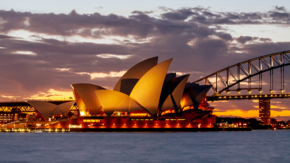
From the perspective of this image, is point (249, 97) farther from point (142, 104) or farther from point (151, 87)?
point (151, 87)

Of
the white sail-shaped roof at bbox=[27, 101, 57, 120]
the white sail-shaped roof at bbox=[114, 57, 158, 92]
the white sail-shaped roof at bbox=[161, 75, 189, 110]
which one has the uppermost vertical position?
the white sail-shaped roof at bbox=[114, 57, 158, 92]

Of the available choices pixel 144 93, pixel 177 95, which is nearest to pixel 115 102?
pixel 144 93

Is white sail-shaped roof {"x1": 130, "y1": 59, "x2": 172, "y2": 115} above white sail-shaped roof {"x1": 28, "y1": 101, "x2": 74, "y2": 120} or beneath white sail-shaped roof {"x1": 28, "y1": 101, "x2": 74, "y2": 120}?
above

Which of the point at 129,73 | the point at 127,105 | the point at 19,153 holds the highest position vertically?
the point at 129,73

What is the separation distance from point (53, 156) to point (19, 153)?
643 centimetres

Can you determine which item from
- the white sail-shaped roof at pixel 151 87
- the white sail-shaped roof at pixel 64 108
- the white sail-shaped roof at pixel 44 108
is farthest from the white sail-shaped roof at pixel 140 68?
the white sail-shaped roof at pixel 44 108

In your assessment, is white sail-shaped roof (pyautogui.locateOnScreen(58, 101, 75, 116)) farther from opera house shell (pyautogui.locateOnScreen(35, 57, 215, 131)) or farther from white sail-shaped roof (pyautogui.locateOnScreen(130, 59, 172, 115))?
white sail-shaped roof (pyautogui.locateOnScreen(130, 59, 172, 115))

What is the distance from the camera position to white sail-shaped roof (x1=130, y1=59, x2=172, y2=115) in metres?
93.8

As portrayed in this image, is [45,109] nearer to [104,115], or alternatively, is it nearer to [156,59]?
[104,115]

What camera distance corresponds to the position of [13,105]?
165500mm

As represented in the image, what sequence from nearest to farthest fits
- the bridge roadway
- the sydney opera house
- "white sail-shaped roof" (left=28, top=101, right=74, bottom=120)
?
the sydney opera house → the bridge roadway → "white sail-shaped roof" (left=28, top=101, right=74, bottom=120)

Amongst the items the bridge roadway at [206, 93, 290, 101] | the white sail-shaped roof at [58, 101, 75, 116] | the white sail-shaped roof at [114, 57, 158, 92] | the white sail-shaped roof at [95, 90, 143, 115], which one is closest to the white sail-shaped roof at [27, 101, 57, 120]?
the white sail-shaped roof at [58, 101, 75, 116]

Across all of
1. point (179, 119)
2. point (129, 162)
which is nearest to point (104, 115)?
point (179, 119)

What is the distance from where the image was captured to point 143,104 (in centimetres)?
10150
